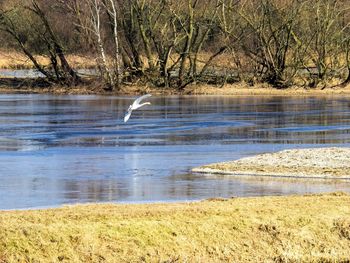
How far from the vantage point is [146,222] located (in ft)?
39.3

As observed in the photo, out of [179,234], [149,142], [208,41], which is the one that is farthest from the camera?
[208,41]

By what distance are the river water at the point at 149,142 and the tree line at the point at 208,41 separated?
526 centimetres

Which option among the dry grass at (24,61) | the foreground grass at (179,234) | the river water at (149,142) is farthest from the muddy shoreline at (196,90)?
the foreground grass at (179,234)

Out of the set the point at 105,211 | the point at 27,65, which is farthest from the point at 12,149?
the point at 27,65

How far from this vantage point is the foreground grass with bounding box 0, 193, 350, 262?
36.6 feet

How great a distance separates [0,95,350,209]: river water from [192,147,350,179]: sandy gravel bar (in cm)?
73

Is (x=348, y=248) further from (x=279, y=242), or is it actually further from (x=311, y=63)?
(x=311, y=63)

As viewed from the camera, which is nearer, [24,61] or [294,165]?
[294,165]

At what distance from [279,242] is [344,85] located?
140 ft

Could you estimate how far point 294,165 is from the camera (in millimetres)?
20531

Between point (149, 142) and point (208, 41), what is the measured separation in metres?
31.7

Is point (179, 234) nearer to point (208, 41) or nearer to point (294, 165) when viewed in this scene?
point (294, 165)

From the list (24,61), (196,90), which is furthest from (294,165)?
(24,61)

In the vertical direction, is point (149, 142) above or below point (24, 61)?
below
